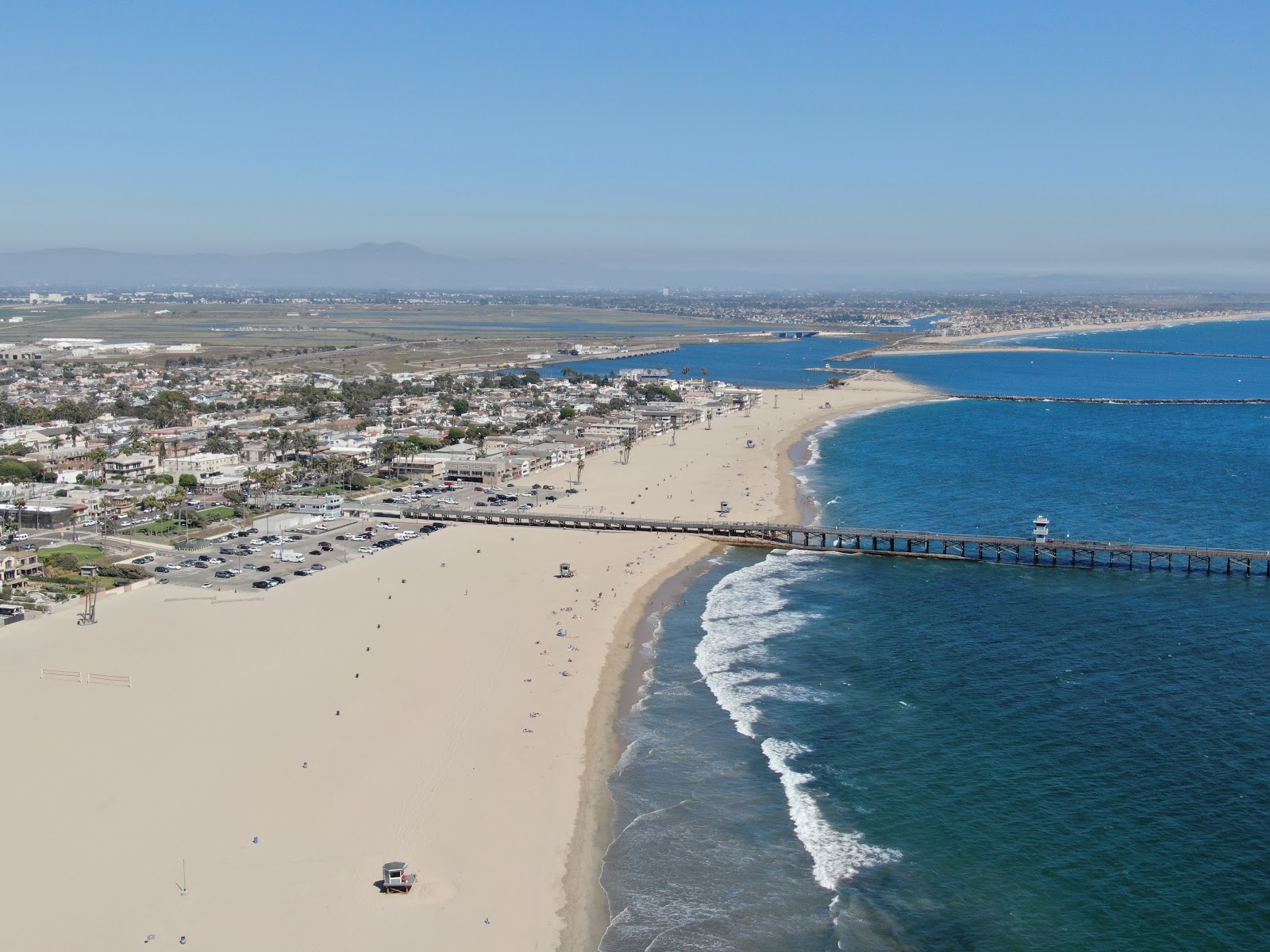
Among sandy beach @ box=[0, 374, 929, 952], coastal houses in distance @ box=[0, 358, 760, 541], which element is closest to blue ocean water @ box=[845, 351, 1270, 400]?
coastal houses in distance @ box=[0, 358, 760, 541]

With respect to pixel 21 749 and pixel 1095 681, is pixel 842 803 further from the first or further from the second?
pixel 21 749

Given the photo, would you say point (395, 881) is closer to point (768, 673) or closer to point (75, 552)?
point (768, 673)

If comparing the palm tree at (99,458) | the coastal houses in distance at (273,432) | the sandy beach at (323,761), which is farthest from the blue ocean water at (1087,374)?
the sandy beach at (323,761)

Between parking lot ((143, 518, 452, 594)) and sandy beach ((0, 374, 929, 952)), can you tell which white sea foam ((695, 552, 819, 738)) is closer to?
sandy beach ((0, 374, 929, 952))

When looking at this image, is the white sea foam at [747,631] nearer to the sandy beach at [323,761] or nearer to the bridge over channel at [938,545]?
the bridge over channel at [938,545]

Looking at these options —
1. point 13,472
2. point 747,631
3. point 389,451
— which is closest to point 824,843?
point 747,631
